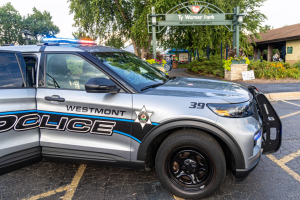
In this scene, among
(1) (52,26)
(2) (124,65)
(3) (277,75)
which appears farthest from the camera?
(1) (52,26)

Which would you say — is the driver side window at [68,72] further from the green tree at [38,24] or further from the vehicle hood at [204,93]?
the green tree at [38,24]

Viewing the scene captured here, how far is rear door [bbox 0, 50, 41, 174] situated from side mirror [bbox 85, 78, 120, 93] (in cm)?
84

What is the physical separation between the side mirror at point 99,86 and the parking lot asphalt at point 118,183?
1226 mm

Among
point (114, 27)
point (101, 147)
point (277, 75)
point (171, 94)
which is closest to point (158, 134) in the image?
point (171, 94)

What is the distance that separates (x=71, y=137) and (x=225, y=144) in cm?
176

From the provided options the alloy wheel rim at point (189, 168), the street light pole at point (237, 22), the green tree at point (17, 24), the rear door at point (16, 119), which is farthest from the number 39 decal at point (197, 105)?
the green tree at point (17, 24)

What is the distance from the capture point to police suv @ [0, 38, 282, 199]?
2.29 metres

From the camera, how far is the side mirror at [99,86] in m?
2.28

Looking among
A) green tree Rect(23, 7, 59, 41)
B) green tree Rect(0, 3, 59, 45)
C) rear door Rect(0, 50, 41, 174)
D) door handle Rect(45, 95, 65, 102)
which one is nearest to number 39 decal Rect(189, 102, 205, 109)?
door handle Rect(45, 95, 65, 102)

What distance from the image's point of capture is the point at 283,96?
8.02 m

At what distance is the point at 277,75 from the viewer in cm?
1178

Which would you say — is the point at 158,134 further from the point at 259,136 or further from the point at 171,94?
the point at 259,136

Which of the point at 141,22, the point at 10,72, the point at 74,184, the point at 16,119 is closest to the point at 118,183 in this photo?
the point at 74,184

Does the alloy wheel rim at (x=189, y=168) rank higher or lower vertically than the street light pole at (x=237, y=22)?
A: lower
